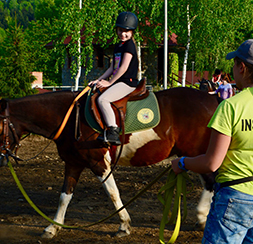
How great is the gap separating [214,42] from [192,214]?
22327mm

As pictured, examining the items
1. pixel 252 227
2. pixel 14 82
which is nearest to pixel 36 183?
pixel 252 227

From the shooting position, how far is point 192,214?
6.36m

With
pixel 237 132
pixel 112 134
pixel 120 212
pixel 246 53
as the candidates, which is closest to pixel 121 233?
pixel 120 212

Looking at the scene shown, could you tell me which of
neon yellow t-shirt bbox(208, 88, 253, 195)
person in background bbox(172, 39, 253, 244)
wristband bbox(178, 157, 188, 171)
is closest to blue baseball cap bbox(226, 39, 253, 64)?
person in background bbox(172, 39, 253, 244)

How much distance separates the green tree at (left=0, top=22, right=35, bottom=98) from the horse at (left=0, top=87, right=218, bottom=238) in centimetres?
1264

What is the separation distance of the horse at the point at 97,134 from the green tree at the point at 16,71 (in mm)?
12638

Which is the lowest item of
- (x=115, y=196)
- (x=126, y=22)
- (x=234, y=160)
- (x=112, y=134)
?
(x=115, y=196)

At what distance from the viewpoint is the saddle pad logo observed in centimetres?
551

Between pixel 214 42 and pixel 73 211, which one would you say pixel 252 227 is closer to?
pixel 73 211

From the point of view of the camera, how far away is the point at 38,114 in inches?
214

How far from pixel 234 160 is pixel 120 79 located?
3.30m

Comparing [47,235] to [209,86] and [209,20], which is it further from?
[209,20]

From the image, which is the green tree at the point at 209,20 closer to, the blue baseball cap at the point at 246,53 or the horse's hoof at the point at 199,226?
the horse's hoof at the point at 199,226

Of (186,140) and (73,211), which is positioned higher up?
(186,140)
